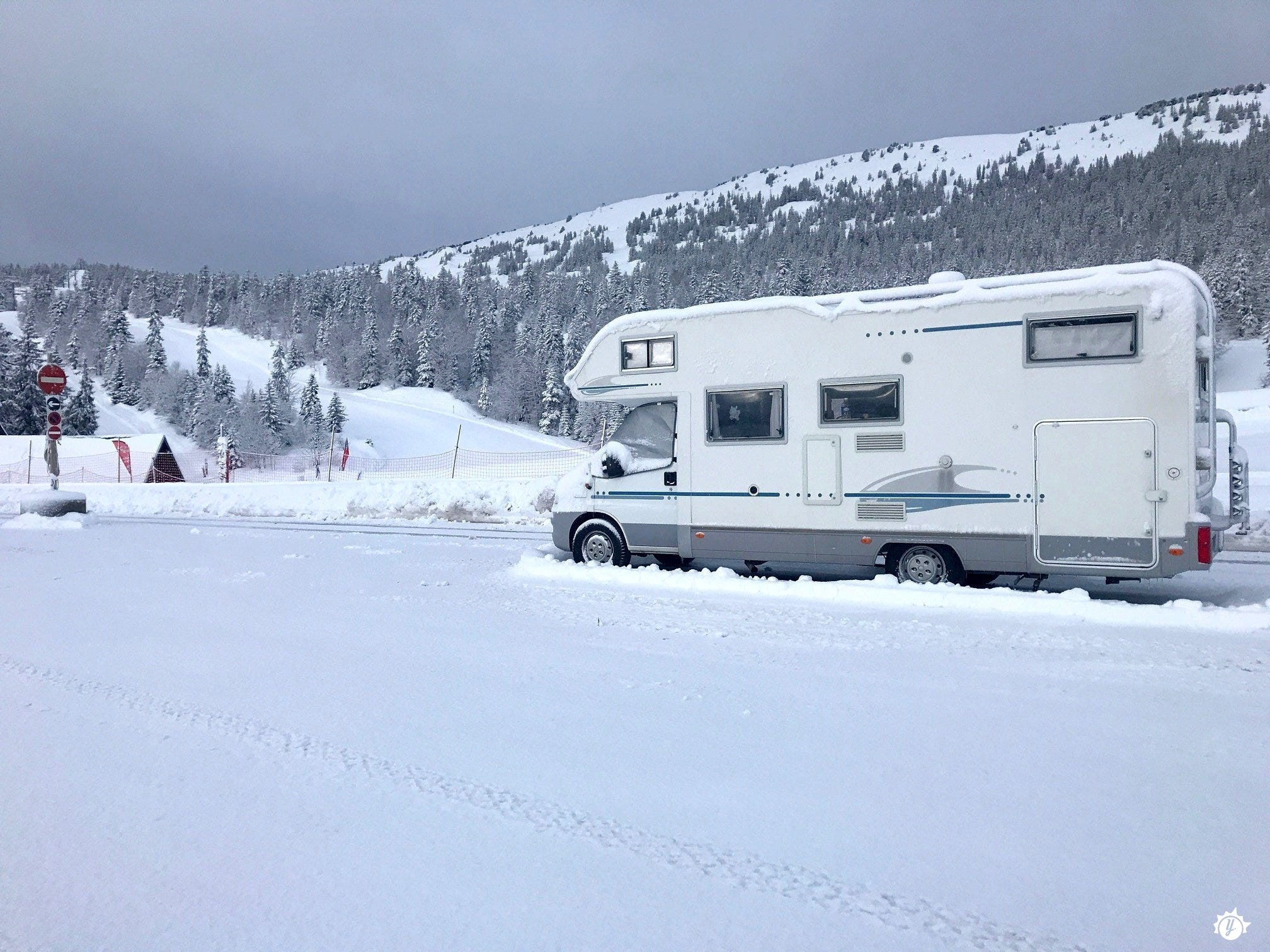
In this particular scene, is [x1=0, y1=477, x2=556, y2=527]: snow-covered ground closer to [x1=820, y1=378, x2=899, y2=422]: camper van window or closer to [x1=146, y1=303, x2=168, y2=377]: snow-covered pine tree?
[x1=820, y1=378, x2=899, y2=422]: camper van window

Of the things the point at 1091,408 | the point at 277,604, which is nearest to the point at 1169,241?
the point at 1091,408

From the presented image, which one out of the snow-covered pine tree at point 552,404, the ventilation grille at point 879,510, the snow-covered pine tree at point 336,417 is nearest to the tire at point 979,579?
the ventilation grille at point 879,510

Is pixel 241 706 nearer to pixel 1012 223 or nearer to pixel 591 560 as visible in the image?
pixel 591 560

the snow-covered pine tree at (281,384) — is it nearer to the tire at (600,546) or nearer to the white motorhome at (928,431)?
the tire at (600,546)

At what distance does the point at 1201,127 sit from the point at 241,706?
228 metres

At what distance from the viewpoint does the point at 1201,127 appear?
17662 centimetres

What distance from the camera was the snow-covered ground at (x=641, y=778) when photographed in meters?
2.74

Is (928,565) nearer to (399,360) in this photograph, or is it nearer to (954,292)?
(954,292)

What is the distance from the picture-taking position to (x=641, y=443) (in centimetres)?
994

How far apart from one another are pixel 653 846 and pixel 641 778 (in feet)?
1.97

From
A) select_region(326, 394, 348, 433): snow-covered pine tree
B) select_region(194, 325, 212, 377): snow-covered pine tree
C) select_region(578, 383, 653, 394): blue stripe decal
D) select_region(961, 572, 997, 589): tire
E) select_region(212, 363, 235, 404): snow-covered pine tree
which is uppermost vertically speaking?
select_region(194, 325, 212, 377): snow-covered pine tree

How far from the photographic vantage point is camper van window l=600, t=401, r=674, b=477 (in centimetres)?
974

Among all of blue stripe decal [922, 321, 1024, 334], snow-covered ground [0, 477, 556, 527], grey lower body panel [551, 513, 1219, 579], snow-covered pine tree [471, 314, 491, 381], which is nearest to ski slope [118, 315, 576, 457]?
snow-covered pine tree [471, 314, 491, 381]

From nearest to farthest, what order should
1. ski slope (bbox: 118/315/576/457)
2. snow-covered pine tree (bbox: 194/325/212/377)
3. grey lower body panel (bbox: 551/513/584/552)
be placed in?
grey lower body panel (bbox: 551/513/584/552)
ski slope (bbox: 118/315/576/457)
snow-covered pine tree (bbox: 194/325/212/377)
